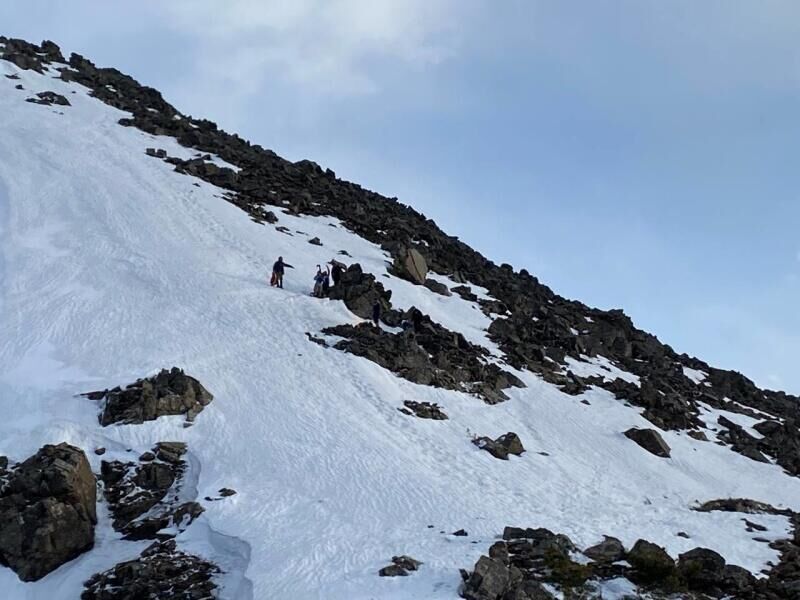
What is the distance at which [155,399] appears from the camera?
22344mm

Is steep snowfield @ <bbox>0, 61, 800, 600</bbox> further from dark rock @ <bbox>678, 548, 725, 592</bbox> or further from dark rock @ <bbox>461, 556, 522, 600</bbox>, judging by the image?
dark rock @ <bbox>678, 548, 725, 592</bbox>

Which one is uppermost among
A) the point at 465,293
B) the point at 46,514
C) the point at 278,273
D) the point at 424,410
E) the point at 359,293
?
the point at 465,293

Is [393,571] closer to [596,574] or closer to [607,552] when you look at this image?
[596,574]

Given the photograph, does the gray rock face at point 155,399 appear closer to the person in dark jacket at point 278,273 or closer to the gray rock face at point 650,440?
the person in dark jacket at point 278,273

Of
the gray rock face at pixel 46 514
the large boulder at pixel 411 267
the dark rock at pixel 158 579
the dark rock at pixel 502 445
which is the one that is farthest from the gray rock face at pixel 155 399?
the large boulder at pixel 411 267

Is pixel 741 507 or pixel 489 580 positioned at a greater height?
pixel 741 507

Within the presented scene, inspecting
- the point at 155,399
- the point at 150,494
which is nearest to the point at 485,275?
the point at 155,399

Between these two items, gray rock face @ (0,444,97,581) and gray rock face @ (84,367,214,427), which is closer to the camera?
gray rock face @ (0,444,97,581)

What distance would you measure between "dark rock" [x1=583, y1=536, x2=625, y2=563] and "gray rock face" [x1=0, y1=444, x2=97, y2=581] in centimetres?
1195

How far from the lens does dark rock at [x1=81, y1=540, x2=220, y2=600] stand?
1446 centimetres

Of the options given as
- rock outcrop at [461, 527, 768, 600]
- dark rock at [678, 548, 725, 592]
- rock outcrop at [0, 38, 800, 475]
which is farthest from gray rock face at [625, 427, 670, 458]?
dark rock at [678, 548, 725, 592]

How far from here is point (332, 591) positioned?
14.0 metres

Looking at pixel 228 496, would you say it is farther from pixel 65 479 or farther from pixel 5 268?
pixel 5 268

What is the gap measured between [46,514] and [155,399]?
249 inches
